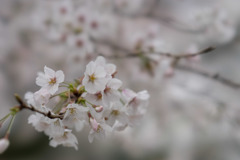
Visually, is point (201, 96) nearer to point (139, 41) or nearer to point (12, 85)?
point (139, 41)

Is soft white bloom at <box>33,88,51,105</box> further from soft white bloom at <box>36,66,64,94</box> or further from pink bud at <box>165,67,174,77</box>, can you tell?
pink bud at <box>165,67,174,77</box>

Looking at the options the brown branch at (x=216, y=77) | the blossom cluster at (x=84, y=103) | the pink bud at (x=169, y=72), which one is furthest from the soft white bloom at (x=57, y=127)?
the pink bud at (x=169, y=72)

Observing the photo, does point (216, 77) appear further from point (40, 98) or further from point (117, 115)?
point (40, 98)

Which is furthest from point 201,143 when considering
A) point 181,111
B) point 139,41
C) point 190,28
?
point 139,41

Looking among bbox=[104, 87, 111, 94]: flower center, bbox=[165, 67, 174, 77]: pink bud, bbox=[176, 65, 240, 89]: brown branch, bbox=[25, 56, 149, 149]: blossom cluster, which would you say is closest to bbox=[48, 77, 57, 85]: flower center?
bbox=[25, 56, 149, 149]: blossom cluster

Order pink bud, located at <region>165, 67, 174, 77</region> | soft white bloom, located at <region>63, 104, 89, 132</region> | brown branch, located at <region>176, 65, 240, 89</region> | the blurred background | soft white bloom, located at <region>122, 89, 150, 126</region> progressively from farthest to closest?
the blurred background
pink bud, located at <region>165, 67, 174, 77</region>
brown branch, located at <region>176, 65, 240, 89</region>
soft white bloom, located at <region>122, 89, 150, 126</region>
soft white bloom, located at <region>63, 104, 89, 132</region>

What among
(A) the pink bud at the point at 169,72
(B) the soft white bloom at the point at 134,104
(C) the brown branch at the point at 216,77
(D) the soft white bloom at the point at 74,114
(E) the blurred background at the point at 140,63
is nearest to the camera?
(D) the soft white bloom at the point at 74,114

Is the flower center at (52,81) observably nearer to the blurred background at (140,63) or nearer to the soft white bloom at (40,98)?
the soft white bloom at (40,98)
